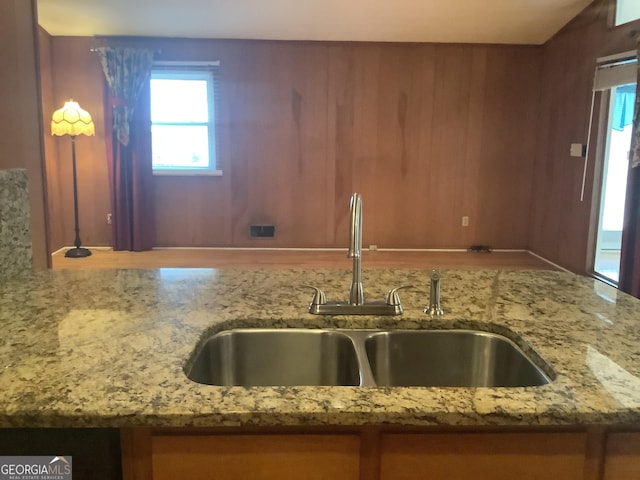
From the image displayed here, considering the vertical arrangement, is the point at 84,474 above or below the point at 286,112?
below

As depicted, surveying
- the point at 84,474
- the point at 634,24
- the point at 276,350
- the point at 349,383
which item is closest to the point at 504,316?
the point at 349,383

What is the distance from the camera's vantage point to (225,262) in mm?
5980

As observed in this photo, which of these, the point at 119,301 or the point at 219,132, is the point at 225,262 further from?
the point at 119,301

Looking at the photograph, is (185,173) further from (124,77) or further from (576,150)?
(576,150)

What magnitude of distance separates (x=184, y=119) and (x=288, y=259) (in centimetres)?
197

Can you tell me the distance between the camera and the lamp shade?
5.81 metres

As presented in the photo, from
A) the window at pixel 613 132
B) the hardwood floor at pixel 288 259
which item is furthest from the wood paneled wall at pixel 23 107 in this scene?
the window at pixel 613 132

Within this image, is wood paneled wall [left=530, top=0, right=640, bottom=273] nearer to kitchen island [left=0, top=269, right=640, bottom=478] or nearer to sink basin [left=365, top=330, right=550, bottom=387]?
kitchen island [left=0, top=269, right=640, bottom=478]

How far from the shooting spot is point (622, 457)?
1.06 m

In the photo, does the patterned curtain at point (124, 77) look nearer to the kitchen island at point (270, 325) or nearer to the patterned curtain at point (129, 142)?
the patterned curtain at point (129, 142)

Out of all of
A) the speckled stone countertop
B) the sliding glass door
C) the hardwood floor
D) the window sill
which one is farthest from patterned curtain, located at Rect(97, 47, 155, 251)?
the sliding glass door

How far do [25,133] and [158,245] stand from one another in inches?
177

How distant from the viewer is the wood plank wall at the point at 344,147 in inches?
250

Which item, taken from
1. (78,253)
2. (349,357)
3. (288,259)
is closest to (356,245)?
(349,357)
